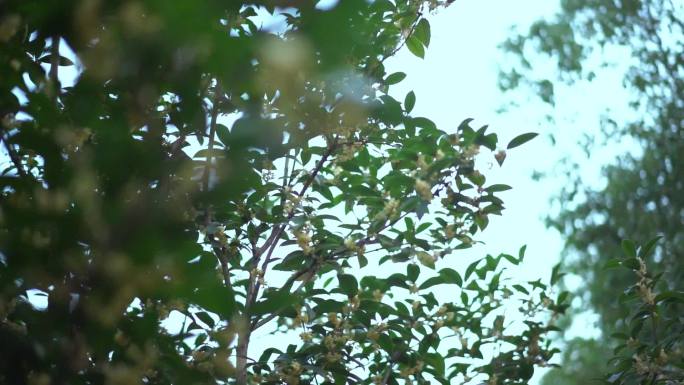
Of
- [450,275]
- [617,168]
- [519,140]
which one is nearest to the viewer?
[519,140]

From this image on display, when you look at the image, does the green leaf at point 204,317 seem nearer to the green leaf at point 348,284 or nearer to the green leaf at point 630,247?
the green leaf at point 348,284

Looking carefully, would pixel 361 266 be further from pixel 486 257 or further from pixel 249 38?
pixel 249 38

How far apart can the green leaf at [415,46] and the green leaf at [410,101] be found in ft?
0.43

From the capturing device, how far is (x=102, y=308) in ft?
2.58

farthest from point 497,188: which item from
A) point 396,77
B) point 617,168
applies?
point 617,168

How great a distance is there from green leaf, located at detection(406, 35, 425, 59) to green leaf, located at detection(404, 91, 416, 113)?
130 millimetres

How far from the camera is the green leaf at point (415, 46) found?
260 centimetres

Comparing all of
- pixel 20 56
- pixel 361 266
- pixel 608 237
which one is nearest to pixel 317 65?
pixel 20 56

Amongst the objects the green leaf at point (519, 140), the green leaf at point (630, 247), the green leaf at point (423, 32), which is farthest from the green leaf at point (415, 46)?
the green leaf at point (630, 247)

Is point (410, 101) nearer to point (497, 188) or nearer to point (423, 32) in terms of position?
point (423, 32)

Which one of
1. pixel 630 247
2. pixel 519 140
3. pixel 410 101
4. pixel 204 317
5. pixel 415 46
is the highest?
pixel 415 46

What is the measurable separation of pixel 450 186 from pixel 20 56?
1.52 m

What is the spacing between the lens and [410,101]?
102 inches

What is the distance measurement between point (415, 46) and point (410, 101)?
0.57ft
